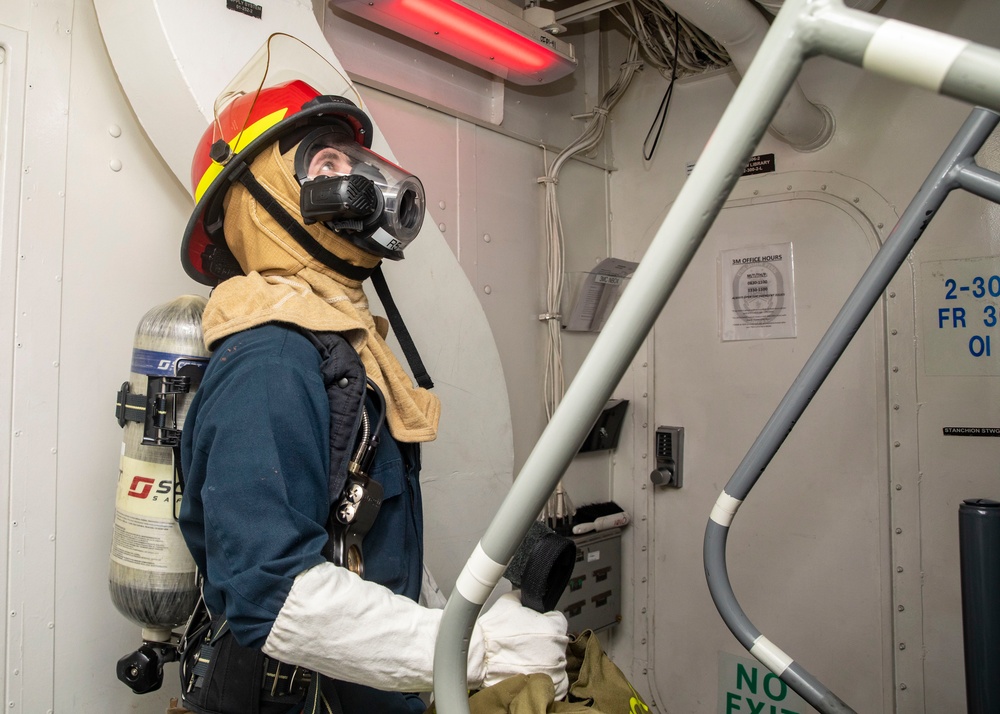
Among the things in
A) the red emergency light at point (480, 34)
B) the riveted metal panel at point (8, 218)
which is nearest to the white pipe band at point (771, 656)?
the riveted metal panel at point (8, 218)

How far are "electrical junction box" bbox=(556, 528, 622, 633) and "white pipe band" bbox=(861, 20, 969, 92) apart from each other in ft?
8.53

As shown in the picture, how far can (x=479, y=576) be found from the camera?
0.77 m

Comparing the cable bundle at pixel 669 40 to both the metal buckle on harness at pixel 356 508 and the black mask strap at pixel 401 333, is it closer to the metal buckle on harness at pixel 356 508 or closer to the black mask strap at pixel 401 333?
the black mask strap at pixel 401 333

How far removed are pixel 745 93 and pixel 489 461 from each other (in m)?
1.79

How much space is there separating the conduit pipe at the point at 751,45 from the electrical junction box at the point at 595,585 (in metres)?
1.88

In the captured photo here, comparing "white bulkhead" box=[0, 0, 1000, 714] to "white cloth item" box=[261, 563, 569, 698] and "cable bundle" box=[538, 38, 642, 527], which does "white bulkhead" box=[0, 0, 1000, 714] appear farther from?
"white cloth item" box=[261, 563, 569, 698]

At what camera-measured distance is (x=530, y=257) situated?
3117mm

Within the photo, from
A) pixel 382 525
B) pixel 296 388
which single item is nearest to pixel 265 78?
pixel 296 388

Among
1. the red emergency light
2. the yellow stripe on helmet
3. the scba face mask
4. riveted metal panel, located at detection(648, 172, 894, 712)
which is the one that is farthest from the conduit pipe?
the yellow stripe on helmet

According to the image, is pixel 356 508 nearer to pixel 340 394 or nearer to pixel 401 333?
pixel 340 394

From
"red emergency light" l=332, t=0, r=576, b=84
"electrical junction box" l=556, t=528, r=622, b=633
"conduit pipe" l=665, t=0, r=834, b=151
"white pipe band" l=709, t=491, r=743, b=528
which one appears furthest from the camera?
"electrical junction box" l=556, t=528, r=622, b=633

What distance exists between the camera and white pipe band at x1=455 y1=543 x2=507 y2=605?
0.77 m

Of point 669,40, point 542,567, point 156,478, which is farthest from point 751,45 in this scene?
point 156,478

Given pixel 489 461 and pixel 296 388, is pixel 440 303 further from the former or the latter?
pixel 296 388
